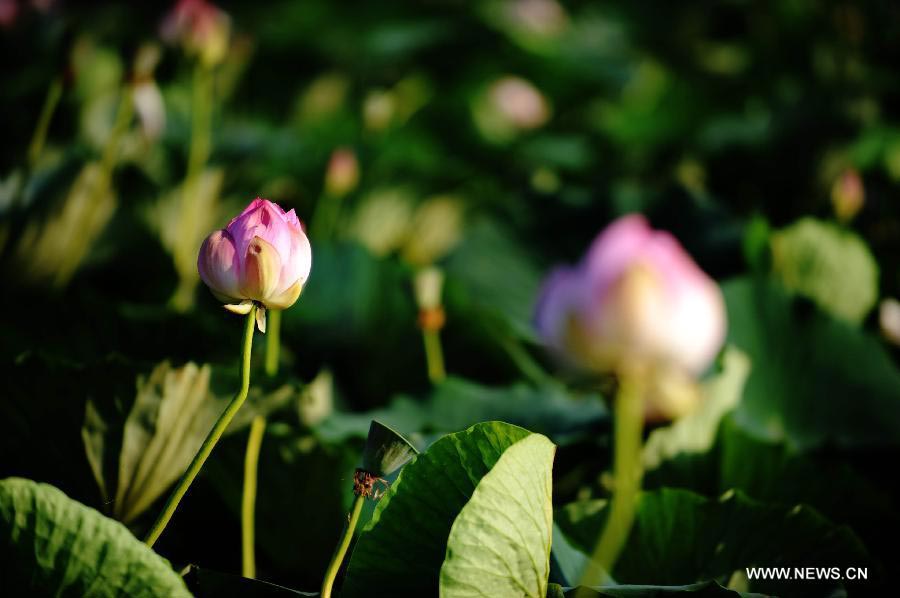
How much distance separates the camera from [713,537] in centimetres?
58

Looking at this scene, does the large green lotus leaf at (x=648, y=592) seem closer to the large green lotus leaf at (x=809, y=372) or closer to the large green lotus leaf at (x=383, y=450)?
the large green lotus leaf at (x=383, y=450)

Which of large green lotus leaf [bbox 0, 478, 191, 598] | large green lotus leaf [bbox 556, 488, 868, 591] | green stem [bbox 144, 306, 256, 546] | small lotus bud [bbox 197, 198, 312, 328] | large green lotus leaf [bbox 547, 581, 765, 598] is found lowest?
large green lotus leaf [bbox 556, 488, 868, 591]

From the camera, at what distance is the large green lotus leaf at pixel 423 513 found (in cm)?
45

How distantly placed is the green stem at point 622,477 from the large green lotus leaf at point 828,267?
1.81 ft

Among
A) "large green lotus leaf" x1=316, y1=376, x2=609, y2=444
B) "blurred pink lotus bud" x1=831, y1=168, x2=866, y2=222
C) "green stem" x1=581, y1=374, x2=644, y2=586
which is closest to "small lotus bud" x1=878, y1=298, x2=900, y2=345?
"blurred pink lotus bud" x1=831, y1=168, x2=866, y2=222

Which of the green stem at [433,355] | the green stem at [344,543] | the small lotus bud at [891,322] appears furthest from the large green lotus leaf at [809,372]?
the green stem at [344,543]

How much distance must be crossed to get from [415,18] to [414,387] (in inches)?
64.2

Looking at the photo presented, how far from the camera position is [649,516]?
0.58 m

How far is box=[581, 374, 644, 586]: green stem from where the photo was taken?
1.36ft

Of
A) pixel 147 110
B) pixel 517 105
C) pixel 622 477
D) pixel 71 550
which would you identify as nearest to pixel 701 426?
pixel 622 477

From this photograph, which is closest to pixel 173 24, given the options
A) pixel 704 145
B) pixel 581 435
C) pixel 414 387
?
pixel 414 387

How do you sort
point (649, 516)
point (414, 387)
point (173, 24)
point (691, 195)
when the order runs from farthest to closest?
point (691, 195) → point (173, 24) → point (414, 387) → point (649, 516)

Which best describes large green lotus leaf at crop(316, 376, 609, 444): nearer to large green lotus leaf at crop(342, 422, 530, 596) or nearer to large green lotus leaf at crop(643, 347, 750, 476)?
large green lotus leaf at crop(643, 347, 750, 476)

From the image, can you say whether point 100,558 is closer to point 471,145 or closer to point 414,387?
point 414,387
